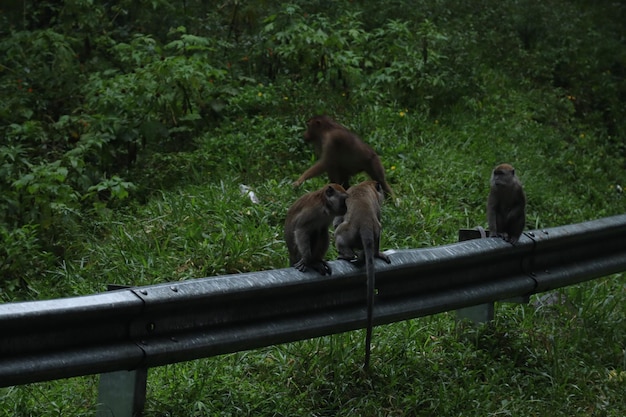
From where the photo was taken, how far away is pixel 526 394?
541 centimetres

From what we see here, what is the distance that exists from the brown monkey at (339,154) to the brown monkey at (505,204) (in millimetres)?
2164

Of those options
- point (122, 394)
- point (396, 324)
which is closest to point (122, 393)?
point (122, 394)

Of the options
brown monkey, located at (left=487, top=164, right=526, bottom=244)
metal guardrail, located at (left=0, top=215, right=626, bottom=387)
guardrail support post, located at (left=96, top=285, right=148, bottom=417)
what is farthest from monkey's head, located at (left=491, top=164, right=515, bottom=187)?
guardrail support post, located at (left=96, top=285, right=148, bottom=417)

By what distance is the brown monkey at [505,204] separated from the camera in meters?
6.64

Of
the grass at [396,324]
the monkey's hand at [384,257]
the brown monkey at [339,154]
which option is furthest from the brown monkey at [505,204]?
the brown monkey at [339,154]

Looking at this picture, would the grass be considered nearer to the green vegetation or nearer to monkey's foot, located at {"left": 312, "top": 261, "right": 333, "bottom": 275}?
the green vegetation

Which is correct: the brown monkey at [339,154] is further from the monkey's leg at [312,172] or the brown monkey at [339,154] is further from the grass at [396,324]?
the grass at [396,324]

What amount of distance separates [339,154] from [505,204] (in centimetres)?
280

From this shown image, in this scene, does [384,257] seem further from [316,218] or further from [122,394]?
[122,394]

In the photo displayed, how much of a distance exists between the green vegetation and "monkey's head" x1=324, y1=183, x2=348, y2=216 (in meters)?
0.80

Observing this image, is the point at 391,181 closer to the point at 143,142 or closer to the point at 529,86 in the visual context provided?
the point at 143,142

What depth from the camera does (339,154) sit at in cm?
935

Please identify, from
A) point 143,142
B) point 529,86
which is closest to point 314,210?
point 143,142

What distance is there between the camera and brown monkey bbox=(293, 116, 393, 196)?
922cm
